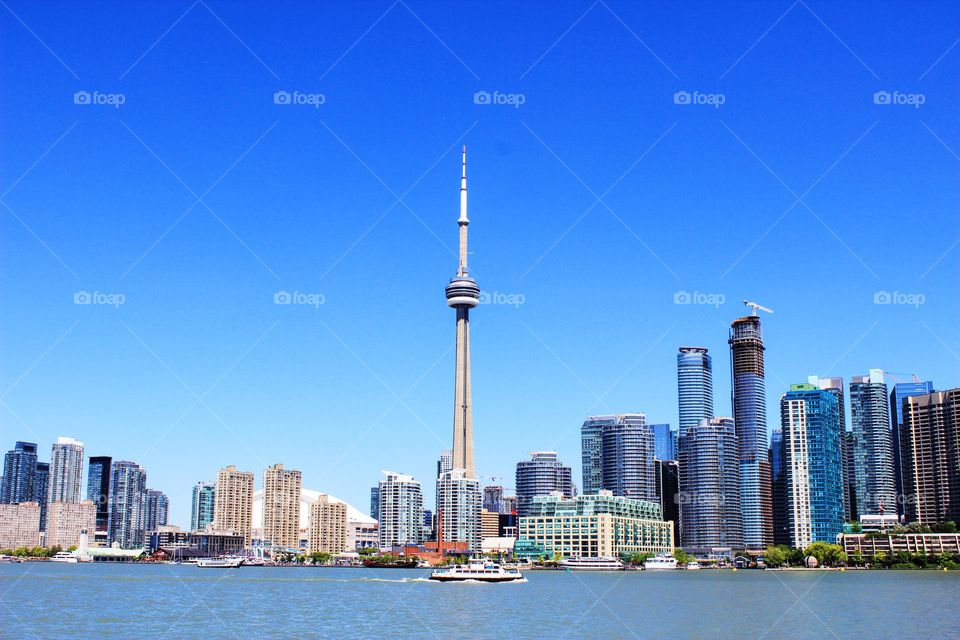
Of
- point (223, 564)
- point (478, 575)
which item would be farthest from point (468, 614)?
point (223, 564)

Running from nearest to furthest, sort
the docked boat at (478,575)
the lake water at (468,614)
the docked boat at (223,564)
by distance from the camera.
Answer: the lake water at (468,614) < the docked boat at (478,575) < the docked boat at (223,564)

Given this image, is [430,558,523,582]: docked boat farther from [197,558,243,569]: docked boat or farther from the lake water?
[197,558,243,569]: docked boat

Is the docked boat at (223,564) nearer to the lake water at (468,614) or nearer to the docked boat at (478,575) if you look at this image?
the docked boat at (478,575)

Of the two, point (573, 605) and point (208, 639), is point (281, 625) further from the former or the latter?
point (573, 605)

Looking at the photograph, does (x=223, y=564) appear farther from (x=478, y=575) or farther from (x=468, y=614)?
(x=468, y=614)

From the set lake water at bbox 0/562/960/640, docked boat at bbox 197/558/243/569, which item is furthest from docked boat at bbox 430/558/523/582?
docked boat at bbox 197/558/243/569

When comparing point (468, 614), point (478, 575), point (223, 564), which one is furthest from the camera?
point (223, 564)

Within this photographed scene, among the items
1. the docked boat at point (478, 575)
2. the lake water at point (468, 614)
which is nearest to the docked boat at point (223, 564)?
the docked boat at point (478, 575)

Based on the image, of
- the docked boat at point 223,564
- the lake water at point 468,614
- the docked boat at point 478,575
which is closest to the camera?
the lake water at point 468,614

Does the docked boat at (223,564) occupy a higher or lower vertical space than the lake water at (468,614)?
lower

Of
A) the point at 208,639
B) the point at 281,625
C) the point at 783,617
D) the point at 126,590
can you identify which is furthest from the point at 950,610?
the point at 126,590

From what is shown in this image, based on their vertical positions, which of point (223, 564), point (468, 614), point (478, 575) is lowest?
point (223, 564)
